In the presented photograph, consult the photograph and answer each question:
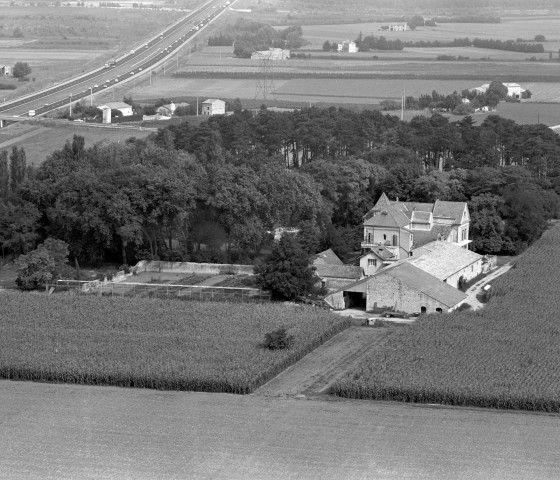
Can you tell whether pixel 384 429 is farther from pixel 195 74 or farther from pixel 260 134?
pixel 195 74

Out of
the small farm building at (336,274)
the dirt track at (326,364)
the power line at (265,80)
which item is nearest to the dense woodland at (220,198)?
the small farm building at (336,274)

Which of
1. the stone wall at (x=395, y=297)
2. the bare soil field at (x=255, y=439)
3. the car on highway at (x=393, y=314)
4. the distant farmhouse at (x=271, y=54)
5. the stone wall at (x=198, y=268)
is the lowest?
the distant farmhouse at (x=271, y=54)

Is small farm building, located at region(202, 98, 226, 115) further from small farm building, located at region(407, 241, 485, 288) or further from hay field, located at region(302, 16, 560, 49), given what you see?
small farm building, located at region(407, 241, 485, 288)

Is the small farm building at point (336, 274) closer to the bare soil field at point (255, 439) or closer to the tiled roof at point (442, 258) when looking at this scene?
the tiled roof at point (442, 258)

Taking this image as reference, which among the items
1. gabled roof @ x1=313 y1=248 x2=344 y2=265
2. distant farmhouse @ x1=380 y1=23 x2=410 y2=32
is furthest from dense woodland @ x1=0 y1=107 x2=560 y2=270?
distant farmhouse @ x1=380 y1=23 x2=410 y2=32

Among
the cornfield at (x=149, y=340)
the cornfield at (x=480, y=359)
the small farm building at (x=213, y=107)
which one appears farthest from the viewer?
the small farm building at (x=213, y=107)

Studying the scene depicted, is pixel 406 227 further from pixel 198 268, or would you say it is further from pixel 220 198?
pixel 198 268
